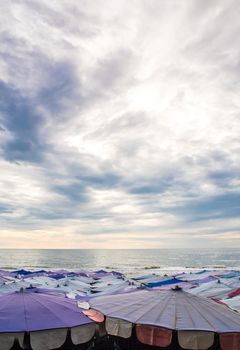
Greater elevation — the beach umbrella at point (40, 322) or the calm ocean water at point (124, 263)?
the beach umbrella at point (40, 322)

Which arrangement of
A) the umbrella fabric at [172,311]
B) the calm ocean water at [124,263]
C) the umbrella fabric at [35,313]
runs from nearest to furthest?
the umbrella fabric at [35,313], the umbrella fabric at [172,311], the calm ocean water at [124,263]

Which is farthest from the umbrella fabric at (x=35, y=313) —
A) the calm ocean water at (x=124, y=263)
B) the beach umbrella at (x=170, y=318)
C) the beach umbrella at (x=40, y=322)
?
the calm ocean water at (x=124, y=263)

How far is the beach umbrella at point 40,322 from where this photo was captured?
6.90 m

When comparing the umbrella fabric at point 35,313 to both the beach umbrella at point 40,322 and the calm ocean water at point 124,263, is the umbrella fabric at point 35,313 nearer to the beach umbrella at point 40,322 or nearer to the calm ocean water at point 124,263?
the beach umbrella at point 40,322

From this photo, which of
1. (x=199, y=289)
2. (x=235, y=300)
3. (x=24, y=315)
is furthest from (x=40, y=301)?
(x=199, y=289)

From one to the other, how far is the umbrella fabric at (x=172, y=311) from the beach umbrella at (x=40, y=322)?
0.82m

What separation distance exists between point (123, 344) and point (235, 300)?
401 centimetres

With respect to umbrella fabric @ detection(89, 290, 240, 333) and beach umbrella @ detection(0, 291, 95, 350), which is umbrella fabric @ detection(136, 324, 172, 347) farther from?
beach umbrella @ detection(0, 291, 95, 350)

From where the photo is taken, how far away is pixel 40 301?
27.1ft

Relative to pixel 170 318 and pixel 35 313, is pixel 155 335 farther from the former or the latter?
pixel 35 313

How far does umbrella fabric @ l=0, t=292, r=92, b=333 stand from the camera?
705cm

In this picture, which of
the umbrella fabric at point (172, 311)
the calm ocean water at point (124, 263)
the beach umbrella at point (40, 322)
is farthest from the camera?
the calm ocean water at point (124, 263)

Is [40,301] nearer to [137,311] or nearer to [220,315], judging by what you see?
[137,311]

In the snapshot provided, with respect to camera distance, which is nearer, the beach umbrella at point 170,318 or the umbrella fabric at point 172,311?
the beach umbrella at point 170,318
